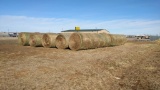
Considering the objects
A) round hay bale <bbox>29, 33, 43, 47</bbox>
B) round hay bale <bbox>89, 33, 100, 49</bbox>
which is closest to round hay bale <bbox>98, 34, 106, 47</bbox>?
round hay bale <bbox>89, 33, 100, 49</bbox>

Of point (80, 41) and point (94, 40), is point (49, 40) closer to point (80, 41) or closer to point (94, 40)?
point (80, 41)

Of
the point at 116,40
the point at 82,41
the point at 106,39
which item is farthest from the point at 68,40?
the point at 116,40

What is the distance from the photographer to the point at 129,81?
8172mm

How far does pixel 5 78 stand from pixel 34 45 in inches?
689

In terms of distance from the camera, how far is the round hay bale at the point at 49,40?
22.9 meters

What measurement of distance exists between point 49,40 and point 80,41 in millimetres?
4987

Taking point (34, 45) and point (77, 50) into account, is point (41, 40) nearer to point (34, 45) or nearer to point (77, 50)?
point (34, 45)

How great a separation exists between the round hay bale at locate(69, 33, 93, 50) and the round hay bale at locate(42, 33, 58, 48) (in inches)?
115

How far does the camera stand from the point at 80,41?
20.0 metres

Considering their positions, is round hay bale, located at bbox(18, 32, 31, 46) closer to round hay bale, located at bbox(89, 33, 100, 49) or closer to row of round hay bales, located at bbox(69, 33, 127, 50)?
row of round hay bales, located at bbox(69, 33, 127, 50)

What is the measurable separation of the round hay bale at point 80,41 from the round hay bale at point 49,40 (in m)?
2.93

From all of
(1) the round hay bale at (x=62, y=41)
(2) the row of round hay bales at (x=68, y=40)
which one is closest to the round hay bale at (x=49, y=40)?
(2) the row of round hay bales at (x=68, y=40)

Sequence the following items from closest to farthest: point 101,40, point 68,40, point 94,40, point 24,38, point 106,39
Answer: point 68,40 → point 94,40 → point 101,40 → point 106,39 → point 24,38

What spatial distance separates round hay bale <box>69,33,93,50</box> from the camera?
20094 millimetres
